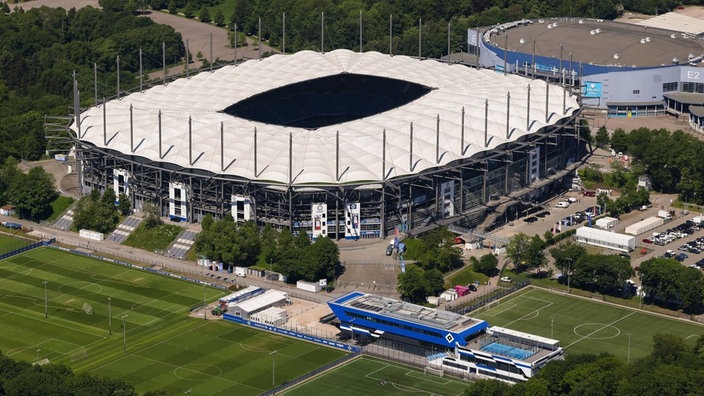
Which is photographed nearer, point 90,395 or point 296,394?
point 90,395

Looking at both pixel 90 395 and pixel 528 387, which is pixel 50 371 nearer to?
pixel 90 395

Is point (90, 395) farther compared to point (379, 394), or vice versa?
point (379, 394)

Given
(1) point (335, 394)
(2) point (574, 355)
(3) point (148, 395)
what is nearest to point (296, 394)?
(1) point (335, 394)

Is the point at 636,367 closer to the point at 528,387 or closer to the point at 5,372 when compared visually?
the point at 528,387

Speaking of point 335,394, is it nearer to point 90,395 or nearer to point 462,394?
point 462,394

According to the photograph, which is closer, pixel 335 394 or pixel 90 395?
pixel 90 395

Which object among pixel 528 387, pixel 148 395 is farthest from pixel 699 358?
pixel 148 395

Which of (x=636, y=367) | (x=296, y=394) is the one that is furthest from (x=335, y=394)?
(x=636, y=367)
